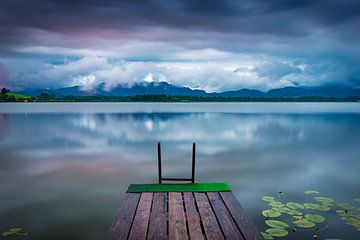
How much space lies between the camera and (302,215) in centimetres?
933

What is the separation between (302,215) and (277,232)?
1597mm

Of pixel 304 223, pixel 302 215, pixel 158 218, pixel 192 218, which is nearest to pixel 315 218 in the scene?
pixel 302 215

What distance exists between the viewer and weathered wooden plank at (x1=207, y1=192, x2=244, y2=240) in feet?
19.9

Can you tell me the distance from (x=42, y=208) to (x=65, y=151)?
12678 mm

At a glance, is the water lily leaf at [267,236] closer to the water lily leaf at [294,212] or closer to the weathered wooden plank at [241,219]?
the weathered wooden plank at [241,219]

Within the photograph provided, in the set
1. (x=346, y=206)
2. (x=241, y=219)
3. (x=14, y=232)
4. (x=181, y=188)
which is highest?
(x=241, y=219)

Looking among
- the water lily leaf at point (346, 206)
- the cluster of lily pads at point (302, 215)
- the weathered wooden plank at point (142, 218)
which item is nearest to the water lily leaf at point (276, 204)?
the cluster of lily pads at point (302, 215)

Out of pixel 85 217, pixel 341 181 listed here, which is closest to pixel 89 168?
pixel 85 217

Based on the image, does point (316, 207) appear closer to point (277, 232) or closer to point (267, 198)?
point (267, 198)

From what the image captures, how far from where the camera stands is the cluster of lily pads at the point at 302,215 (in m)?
8.38

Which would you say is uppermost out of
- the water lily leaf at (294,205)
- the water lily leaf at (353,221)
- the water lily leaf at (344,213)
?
the water lily leaf at (294,205)

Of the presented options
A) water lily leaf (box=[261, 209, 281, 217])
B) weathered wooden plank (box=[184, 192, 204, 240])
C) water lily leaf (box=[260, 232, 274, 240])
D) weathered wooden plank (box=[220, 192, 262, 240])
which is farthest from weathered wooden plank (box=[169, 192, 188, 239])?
water lily leaf (box=[261, 209, 281, 217])

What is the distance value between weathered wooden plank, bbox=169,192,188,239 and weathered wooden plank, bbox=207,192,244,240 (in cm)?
81

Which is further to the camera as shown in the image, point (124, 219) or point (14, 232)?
point (14, 232)
